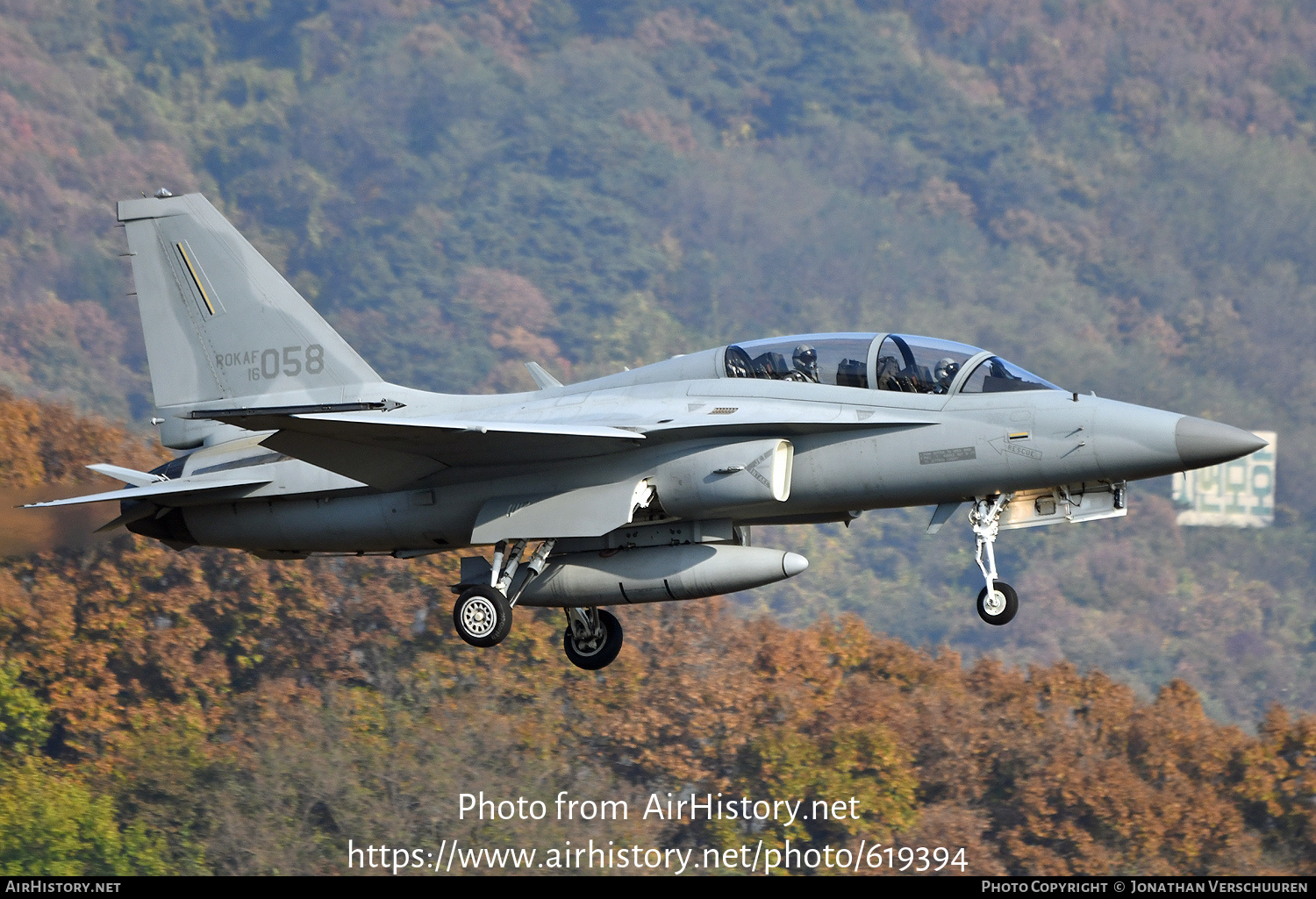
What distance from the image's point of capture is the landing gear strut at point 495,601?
16359mm

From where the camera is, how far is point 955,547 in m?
103

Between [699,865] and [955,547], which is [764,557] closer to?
[699,865]

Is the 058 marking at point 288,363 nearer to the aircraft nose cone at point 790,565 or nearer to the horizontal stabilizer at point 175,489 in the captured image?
the horizontal stabilizer at point 175,489

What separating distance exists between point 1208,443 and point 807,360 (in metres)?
3.72

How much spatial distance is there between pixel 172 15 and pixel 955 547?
318 feet

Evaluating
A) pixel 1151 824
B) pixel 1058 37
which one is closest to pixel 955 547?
pixel 1151 824

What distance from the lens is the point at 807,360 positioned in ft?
52.0

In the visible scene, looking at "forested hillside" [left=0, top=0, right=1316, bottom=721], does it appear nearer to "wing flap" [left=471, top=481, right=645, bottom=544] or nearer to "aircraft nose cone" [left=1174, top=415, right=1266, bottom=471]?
"wing flap" [left=471, top=481, right=645, bottom=544]

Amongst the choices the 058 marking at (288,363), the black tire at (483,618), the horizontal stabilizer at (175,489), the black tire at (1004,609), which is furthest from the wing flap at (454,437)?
the black tire at (1004,609)

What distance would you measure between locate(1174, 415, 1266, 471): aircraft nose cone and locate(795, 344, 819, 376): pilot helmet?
334 centimetres

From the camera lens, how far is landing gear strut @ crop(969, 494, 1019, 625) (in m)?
15.1

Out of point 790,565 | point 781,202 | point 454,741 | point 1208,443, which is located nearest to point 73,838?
point 454,741

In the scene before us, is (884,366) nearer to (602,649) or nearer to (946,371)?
(946,371)

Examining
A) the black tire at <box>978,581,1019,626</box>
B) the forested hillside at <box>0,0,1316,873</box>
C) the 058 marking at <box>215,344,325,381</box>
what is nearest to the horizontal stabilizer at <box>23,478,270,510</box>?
the 058 marking at <box>215,344,325,381</box>
